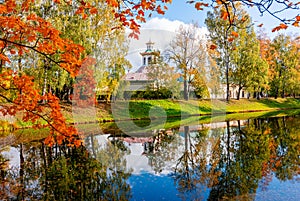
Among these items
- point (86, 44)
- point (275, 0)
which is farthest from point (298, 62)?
point (275, 0)

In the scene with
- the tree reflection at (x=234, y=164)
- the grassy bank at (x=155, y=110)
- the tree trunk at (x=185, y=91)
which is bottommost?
the tree reflection at (x=234, y=164)

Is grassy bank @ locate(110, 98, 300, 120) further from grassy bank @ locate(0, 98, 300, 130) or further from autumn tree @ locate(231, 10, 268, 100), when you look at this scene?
autumn tree @ locate(231, 10, 268, 100)

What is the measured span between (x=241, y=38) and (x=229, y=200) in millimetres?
25769

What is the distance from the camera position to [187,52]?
26.3 metres

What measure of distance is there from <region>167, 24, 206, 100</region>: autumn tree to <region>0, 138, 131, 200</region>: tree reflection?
1759 centimetres

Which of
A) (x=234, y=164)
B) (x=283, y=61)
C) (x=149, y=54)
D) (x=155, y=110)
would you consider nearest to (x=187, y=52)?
(x=149, y=54)

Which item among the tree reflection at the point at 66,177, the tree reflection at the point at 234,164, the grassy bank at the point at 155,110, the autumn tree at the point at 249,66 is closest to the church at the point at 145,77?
the grassy bank at the point at 155,110

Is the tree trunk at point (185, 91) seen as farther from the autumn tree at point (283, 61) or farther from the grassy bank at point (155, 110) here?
the autumn tree at point (283, 61)

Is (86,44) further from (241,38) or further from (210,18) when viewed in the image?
(241,38)

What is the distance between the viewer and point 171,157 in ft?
28.7

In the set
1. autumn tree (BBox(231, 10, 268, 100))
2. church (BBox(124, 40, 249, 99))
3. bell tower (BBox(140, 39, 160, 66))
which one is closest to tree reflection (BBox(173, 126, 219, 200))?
church (BBox(124, 40, 249, 99))

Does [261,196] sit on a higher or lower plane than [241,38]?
lower

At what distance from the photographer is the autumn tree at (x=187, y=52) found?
2597 cm

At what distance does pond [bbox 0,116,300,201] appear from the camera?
554 cm
